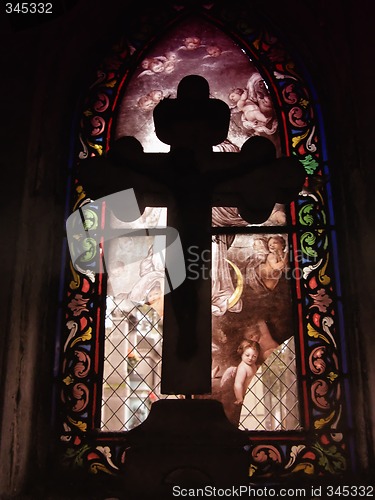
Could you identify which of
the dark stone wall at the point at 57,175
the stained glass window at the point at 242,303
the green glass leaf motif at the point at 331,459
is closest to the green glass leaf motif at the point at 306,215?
the stained glass window at the point at 242,303

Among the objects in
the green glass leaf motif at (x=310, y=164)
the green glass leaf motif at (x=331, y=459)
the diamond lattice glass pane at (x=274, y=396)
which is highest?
the green glass leaf motif at (x=310, y=164)

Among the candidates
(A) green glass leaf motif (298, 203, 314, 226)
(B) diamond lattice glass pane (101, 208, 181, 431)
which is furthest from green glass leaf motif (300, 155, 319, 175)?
(B) diamond lattice glass pane (101, 208, 181, 431)

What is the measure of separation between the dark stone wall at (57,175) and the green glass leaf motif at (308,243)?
167 mm

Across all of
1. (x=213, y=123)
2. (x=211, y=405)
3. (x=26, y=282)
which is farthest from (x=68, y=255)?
(x=211, y=405)

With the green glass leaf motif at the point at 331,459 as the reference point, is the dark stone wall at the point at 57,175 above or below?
above

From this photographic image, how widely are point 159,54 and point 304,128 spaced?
1248 mm

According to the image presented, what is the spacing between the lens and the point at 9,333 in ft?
11.6

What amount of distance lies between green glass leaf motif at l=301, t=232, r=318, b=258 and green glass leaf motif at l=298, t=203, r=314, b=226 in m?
0.08

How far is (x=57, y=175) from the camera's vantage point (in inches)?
165

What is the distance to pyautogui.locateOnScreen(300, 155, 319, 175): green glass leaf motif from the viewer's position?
4.23 meters

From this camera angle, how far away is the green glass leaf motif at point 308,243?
3.99 meters

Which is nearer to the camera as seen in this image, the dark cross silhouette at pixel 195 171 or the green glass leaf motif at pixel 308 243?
the dark cross silhouette at pixel 195 171

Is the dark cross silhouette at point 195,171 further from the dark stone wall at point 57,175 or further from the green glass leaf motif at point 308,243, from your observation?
the green glass leaf motif at point 308,243

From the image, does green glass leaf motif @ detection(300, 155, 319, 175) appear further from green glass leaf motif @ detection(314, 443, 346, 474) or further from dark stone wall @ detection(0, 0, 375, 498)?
green glass leaf motif @ detection(314, 443, 346, 474)
